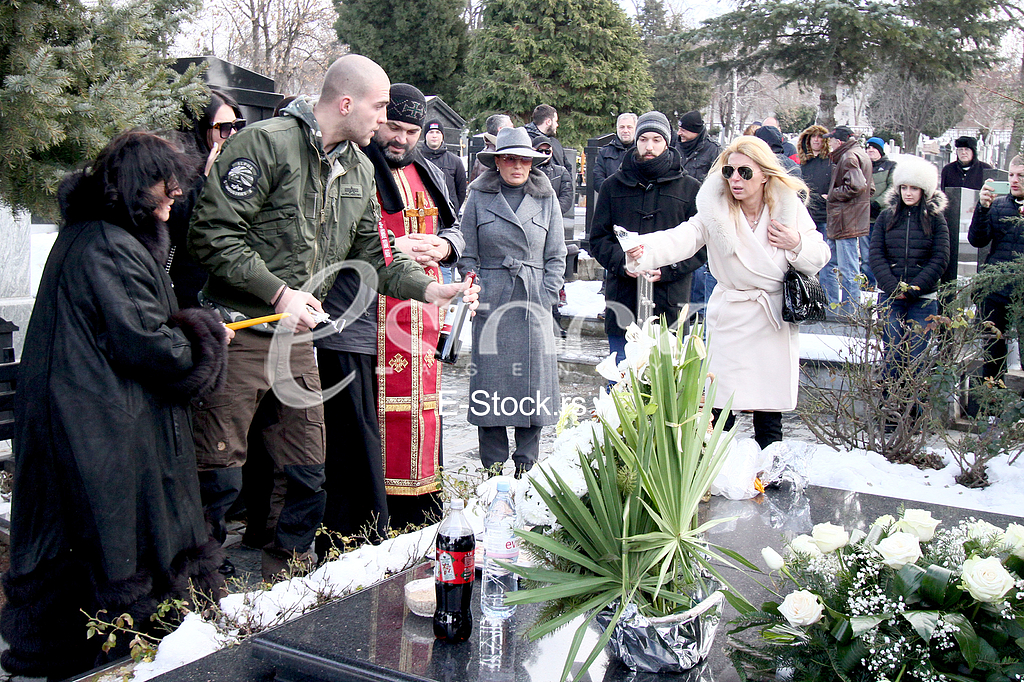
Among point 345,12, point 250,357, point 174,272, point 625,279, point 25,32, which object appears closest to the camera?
point 250,357

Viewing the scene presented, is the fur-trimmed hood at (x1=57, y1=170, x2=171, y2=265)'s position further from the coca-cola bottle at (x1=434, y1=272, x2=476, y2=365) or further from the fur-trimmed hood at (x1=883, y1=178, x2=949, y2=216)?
the fur-trimmed hood at (x1=883, y1=178, x2=949, y2=216)

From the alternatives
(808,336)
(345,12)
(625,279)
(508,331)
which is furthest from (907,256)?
(345,12)

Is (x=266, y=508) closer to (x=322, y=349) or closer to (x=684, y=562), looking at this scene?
(x=322, y=349)

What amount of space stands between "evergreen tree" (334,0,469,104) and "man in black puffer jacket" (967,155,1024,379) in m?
23.2

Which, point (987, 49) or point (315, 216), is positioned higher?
point (987, 49)

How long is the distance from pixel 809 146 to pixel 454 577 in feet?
29.3

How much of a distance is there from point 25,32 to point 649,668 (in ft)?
12.3

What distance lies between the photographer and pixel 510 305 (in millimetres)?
5398

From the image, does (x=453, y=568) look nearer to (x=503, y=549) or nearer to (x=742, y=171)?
(x=503, y=549)

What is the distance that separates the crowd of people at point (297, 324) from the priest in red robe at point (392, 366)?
1 cm

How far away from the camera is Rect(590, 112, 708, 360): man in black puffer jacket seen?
20.0ft

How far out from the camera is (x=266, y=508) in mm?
4477

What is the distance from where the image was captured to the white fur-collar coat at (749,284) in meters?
4.75

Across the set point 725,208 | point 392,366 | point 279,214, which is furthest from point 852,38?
point 279,214
